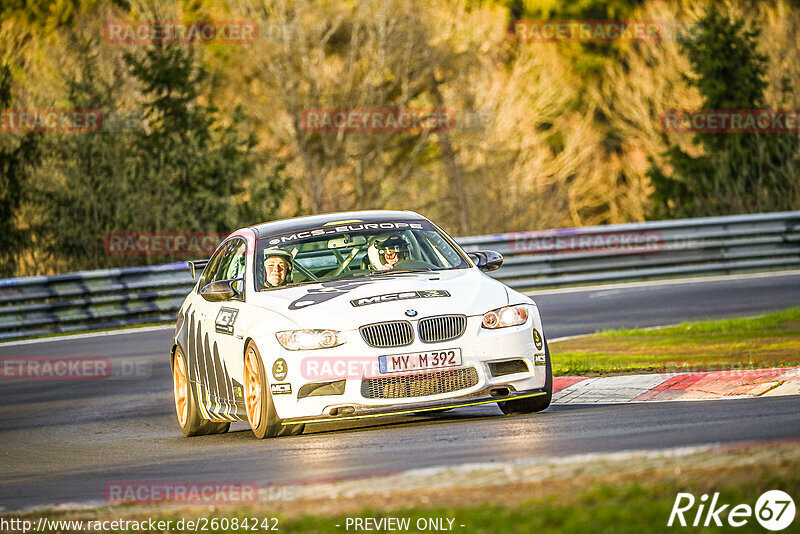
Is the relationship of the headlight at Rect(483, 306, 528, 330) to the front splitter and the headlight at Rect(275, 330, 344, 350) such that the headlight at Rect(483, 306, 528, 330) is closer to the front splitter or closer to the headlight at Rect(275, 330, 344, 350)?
the front splitter

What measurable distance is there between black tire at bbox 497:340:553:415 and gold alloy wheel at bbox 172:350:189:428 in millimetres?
2708

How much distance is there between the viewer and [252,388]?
396 inches

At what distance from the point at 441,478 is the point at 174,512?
1.28m

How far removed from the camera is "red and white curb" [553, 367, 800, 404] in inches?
415

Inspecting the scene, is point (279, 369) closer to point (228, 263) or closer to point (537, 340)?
point (537, 340)

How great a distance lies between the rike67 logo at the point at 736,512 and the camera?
5270 millimetres

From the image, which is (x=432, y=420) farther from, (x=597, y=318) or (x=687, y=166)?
(x=687, y=166)

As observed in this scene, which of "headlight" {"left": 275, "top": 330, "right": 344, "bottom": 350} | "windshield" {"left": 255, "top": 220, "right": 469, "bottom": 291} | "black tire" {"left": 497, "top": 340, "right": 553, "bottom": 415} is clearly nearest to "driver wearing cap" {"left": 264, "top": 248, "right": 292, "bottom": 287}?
"windshield" {"left": 255, "top": 220, "right": 469, "bottom": 291}

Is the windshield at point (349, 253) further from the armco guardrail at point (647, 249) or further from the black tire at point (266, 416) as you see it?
the armco guardrail at point (647, 249)

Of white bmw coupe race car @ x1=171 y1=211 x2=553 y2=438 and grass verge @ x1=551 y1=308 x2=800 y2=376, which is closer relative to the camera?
white bmw coupe race car @ x1=171 y1=211 x2=553 y2=438

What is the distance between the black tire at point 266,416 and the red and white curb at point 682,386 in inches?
97.4

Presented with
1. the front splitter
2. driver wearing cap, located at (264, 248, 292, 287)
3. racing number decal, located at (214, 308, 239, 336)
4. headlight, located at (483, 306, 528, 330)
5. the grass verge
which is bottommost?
the grass verge

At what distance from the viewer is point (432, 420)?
34.9 feet

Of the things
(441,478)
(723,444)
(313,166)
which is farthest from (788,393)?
(313,166)
